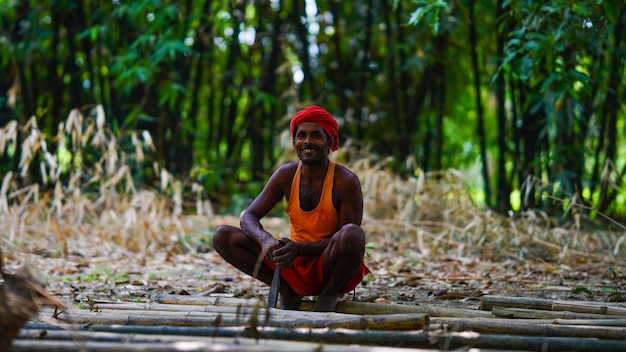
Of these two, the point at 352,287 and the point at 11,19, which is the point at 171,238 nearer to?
Answer: the point at 352,287

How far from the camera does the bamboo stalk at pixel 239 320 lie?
2.36m

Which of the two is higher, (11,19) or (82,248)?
(11,19)

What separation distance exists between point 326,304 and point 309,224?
39 centimetres

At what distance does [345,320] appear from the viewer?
2406 mm

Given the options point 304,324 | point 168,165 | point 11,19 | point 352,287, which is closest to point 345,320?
point 304,324

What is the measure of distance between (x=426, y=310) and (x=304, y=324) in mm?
618

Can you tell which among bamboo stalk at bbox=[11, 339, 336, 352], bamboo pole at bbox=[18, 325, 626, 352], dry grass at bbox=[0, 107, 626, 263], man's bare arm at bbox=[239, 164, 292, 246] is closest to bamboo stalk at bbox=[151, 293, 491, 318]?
man's bare arm at bbox=[239, 164, 292, 246]

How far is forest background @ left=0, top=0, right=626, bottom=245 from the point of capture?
585 cm

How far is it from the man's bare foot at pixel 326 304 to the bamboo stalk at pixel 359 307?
3 cm

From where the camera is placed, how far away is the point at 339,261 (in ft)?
9.82

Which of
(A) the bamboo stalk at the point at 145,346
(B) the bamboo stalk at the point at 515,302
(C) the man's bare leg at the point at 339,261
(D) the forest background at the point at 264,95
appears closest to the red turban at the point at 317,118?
(C) the man's bare leg at the point at 339,261

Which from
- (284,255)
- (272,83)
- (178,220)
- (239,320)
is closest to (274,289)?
(284,255)

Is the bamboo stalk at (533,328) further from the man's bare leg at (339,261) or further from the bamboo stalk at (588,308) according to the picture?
the man's bare leg at (339,261)

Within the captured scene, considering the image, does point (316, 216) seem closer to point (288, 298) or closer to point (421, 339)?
point (288, 298)
